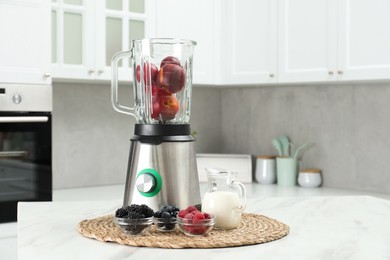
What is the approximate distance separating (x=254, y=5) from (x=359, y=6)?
0.71 metres

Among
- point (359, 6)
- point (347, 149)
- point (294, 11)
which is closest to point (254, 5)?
point (294, 11)

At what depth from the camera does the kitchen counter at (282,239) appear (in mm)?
1340

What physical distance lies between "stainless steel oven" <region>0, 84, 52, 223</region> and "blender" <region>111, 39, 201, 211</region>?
1.20 meters

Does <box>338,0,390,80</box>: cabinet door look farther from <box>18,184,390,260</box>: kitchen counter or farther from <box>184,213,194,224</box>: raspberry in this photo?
<box>184,213,194,224</box>: raspberry

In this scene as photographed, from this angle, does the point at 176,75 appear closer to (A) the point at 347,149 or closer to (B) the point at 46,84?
(B) the point at 46,84

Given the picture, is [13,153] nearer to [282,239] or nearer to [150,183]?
[150,183]

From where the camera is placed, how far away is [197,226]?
1484mm

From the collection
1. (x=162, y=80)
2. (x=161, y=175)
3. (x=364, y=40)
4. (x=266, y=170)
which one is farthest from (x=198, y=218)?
(x=266, y=170)

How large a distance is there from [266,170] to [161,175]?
7.20 feet

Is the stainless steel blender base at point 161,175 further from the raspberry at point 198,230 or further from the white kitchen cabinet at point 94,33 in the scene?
the white kitchen cabinet at point 94,33

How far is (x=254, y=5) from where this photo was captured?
3611mm

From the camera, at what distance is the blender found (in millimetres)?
1678

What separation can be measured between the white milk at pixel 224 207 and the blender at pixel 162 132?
12 centimetres

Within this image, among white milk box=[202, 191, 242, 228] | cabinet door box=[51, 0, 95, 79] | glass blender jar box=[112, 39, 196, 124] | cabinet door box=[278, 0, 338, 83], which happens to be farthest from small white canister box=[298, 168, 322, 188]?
white milk box=[202, 191, 242, 228]
